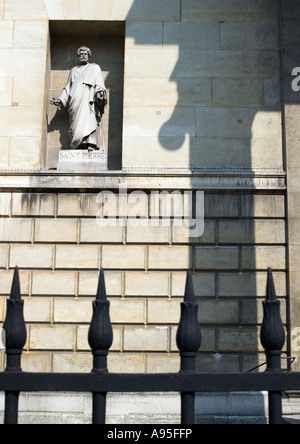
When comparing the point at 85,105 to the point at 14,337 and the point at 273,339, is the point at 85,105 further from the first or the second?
the point at 273,339

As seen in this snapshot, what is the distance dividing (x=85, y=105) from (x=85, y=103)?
0.04m

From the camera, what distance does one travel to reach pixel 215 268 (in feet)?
34.7

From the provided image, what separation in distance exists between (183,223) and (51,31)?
4.84 metres

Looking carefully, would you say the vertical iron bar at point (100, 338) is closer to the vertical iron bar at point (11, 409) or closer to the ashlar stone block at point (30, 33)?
the vertical iron bar at point (11, 409)

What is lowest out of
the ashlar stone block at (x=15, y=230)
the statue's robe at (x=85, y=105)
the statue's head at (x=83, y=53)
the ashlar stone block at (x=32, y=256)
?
the ashlar stone block at (x=32, y=256)

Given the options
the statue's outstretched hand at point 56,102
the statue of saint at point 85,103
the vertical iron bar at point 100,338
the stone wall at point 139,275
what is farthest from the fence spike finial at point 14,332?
the statue's outstretched hand at point 56,102

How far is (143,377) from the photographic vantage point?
8.59 ft

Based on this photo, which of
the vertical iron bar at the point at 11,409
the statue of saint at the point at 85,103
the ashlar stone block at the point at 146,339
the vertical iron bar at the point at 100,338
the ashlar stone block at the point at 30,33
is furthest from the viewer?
the ashlar stone block at the point at 30,33

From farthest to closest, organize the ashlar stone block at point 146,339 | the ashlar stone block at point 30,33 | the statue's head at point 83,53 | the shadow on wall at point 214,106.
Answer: the statue's head at point 83,53 → the ashlar stone block at point 30,33 → the shadow on wall at point 214,106 → the ashlar stone block at point 146,339

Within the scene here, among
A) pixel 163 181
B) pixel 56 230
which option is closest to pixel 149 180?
pixel 163 181

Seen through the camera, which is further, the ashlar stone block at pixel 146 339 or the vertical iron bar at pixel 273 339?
the ashlar stone block at pixel 146 339

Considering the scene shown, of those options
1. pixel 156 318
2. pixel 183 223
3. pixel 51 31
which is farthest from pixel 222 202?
pixel 51 31

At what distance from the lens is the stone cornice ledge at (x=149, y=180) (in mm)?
10789
